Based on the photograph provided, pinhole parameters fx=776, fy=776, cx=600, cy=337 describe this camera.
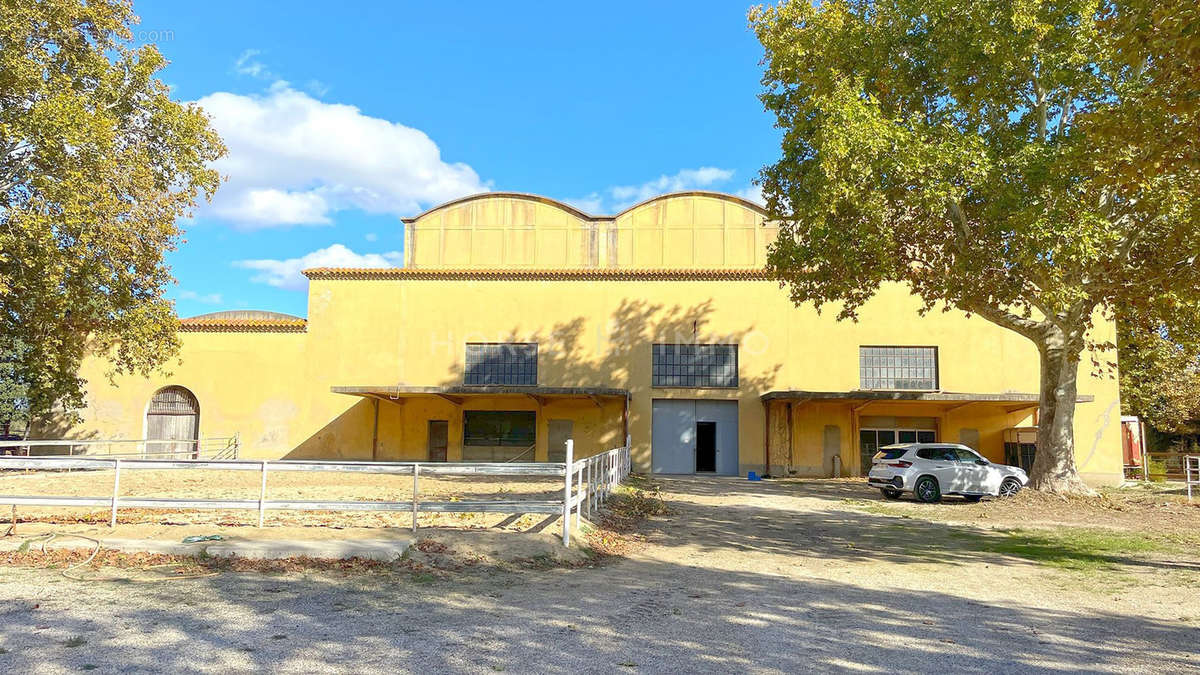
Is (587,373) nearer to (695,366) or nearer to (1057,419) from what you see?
(695,366)

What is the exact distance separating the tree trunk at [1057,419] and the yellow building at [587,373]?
28.8 ft

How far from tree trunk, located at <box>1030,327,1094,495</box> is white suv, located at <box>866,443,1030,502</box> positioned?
751 millimetres

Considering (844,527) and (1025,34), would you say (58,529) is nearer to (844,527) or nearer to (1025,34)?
(844,527)

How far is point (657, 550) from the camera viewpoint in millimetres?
10641

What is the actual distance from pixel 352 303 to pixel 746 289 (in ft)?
46.3

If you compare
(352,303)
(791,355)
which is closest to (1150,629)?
(791,355)

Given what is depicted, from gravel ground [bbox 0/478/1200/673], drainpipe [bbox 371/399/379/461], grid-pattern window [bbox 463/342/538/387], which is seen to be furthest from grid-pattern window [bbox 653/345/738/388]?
gravel ground [bbox 0/478/1200/673]

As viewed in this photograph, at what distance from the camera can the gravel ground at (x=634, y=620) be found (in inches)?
205

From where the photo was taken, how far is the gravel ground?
5203 millimetres

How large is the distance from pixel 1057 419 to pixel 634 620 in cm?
1439

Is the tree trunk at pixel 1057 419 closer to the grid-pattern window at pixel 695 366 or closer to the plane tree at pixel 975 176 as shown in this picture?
the plane tree at pixel 975 176

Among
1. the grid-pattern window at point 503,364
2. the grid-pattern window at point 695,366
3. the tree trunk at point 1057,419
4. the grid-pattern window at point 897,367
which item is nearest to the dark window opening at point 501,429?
the grid-pattern window at point 503,364

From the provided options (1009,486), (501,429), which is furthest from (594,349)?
(1009,486)

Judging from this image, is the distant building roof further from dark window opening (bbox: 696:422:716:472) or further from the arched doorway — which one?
dark window opening (bbox: 696:422:716:472)
